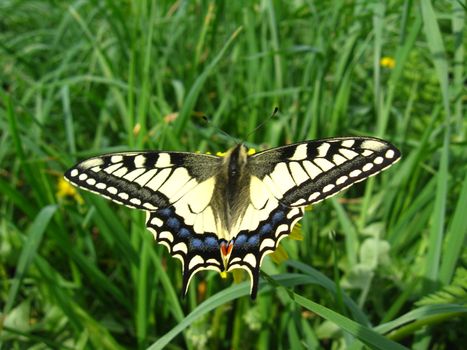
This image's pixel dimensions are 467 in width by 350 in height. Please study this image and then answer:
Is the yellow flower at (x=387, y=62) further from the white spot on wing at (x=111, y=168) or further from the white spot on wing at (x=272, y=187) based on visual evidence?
the white spot on wing at (x=111, y=168)

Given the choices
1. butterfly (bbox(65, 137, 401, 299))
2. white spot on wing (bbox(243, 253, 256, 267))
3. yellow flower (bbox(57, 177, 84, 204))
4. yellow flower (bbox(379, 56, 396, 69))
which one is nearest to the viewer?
white spot on wing (bbox(243, 253, 256, 267))

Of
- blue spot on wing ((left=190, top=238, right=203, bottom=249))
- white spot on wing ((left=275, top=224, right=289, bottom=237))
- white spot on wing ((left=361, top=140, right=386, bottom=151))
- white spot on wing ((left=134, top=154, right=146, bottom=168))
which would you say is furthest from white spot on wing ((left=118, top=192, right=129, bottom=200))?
white spot on wing ((left=361, top=140, right=386, bottom=151))

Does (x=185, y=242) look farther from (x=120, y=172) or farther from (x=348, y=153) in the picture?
(x=348, y=153)

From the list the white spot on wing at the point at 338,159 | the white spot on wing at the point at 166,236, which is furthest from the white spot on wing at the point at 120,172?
the white spot on wing at the point at 338,159

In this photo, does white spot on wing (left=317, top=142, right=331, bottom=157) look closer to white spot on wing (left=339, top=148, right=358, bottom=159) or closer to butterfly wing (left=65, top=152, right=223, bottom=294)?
white spot on wing (left=339, top=148, right=358, bottom=159)

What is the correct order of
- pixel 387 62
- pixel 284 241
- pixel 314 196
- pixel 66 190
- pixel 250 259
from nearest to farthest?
pixel 250 259 → pixel 314 196 → pixel 284 241 → pixel 66 190 → pixel 387 62

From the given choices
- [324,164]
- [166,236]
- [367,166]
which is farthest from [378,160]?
[166,236]

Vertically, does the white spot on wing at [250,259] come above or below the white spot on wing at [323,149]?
below
